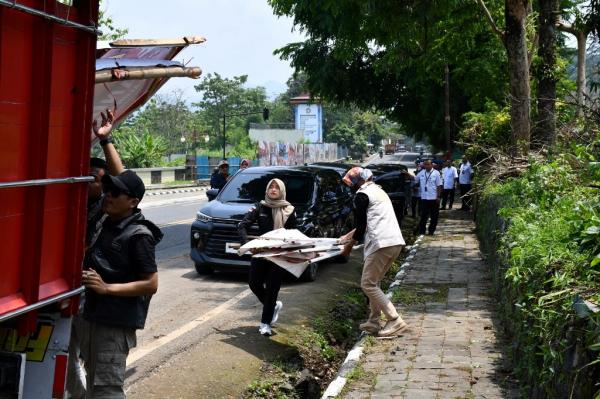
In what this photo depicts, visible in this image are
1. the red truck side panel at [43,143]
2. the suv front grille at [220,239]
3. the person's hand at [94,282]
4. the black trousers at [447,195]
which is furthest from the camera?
the black trousers at [447,195]

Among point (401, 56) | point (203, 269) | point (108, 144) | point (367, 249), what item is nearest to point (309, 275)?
point (203, 269)

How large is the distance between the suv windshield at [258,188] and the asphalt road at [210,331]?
1.28m

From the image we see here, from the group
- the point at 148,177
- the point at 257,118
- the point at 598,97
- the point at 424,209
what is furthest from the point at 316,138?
the point at 598,97

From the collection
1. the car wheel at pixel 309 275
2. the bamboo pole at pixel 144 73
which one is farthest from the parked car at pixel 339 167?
the bamboo pole at pixel 144 73

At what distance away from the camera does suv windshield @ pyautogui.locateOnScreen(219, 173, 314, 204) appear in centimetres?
1241

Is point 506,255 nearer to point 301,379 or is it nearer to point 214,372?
point 301,379

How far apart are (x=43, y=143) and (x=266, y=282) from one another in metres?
5.06

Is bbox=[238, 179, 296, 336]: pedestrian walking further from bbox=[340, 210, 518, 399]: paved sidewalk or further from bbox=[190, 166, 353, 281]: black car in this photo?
bbox=[190, 166, 353, 281]: black car

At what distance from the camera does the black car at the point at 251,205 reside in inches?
454

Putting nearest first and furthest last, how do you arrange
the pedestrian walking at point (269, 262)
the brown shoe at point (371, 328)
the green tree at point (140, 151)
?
the pedestrian walking at point (269, 262), the brown shoe at point (371, 328), the green tree at point (140, 151)

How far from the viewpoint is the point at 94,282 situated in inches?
169

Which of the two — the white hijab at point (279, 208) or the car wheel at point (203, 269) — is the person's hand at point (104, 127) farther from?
the car wheel at point (203, 269)

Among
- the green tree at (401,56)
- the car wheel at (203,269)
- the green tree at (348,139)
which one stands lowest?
the car wheel at (203,269)

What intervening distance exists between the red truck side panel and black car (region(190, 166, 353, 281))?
6.54m
